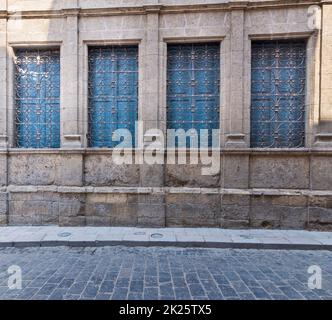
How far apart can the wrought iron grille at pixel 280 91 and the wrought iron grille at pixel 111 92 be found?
3.31 metres

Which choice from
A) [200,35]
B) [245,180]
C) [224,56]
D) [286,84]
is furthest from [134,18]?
[245,180]

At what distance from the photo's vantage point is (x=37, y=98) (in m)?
6.93

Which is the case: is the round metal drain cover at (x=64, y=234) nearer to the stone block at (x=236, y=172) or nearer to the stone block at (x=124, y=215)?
the stone block at (x=124, y=215)

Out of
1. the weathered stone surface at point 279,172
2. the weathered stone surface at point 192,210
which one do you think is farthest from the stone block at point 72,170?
the weathered stone surface at point 279,172

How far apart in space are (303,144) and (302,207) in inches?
A: 65.3

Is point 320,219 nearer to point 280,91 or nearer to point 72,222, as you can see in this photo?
point 280,91

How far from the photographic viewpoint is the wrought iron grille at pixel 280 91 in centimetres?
648

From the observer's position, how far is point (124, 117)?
677 centimetres

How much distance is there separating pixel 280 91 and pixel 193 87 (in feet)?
7.66

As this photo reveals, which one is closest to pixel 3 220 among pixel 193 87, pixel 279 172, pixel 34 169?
pixel 34 169

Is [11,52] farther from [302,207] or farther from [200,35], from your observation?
[302,207]

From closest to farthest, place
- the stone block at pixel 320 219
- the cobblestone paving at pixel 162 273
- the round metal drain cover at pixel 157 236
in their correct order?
the cobblestone paving at pixel 162 273 → the round metal drain cover at pixel 157 236 → the stone block at pixel 320 219

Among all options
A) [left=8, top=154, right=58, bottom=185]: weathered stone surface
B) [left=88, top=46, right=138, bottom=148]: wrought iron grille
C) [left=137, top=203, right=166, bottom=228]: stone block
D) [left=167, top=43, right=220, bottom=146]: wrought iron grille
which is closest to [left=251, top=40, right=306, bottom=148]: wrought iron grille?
[left=167, top=43, right=220, bottom=146]: wrought iron grille

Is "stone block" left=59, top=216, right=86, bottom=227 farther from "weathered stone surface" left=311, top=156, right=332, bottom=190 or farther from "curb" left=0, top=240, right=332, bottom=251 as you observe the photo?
"weathered stone surface" left=311, top=156, right=332, bottom=190
